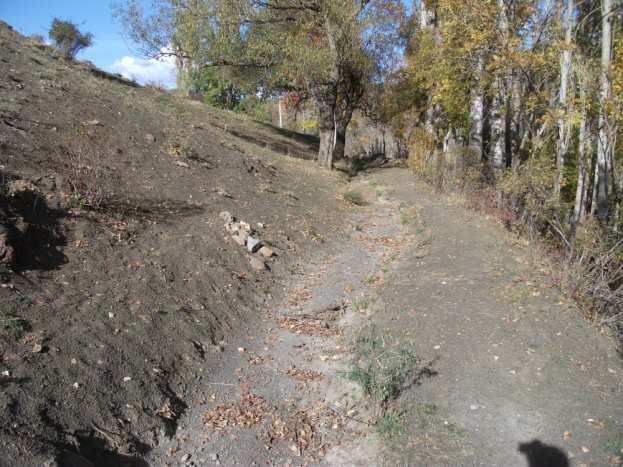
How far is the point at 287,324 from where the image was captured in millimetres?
6648

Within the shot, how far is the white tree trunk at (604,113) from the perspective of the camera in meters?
7.72

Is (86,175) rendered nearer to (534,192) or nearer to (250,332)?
(250,332)

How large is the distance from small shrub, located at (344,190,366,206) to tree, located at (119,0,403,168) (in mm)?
4249

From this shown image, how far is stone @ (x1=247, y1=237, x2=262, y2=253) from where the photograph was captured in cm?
836

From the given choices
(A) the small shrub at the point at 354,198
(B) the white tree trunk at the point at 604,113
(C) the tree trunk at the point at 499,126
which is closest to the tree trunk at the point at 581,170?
(B) the white tree trunk at the point at 604,113

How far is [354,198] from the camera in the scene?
13922mm

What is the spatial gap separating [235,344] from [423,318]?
2.49m

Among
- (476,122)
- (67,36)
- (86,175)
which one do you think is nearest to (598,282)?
(86,175)

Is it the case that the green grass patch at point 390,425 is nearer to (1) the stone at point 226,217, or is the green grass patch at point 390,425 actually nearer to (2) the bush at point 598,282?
(2) the bush at point 598,282

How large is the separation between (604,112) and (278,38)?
Result: 422 inches

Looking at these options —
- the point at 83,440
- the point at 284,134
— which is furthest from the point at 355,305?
the point at 284,134

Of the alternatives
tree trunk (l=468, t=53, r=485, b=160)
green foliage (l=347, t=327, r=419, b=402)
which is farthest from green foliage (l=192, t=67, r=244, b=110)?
green foliage (l=347, t=327, r=419, b=402)

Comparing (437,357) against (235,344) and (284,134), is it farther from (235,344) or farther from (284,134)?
(284,134)

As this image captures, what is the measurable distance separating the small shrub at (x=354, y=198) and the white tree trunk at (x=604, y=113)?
21.3ft
